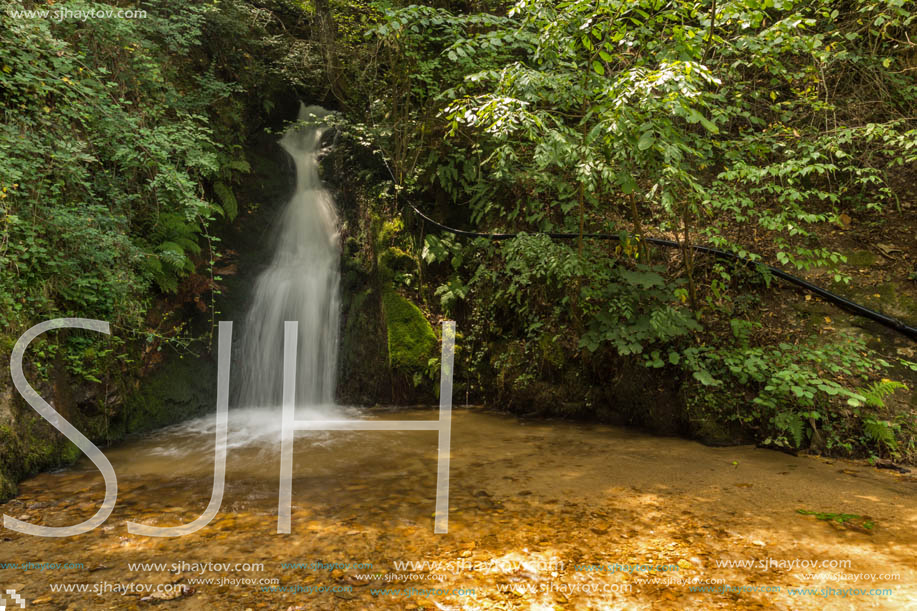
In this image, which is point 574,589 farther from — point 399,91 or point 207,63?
point 207,63

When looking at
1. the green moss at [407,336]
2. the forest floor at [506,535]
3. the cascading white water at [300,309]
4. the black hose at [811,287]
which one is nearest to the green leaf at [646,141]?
the black hose at [811,287]

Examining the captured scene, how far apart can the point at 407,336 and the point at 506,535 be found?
4.16 metres

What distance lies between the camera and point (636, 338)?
4633 millimetres

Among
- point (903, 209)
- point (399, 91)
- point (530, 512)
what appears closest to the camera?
point (530, 512)

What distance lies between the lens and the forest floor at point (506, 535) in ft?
6.84

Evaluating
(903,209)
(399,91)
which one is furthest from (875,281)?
(399,91)

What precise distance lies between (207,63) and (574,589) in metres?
9.63

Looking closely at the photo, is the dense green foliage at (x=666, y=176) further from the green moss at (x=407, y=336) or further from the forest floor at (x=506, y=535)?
the forest floor at (x=506, y=535)

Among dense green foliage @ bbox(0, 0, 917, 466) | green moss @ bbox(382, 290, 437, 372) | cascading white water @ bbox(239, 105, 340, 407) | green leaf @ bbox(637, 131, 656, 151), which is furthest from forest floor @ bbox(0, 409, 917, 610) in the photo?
green leaf @ bbox(637, 131, 656, 151)

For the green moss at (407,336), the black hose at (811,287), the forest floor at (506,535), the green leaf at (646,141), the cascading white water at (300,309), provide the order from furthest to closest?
the cascading white water at (300,309), the green moss at (407,336), the black hose at (811,287), the green leaf at (646,141), the forest floor at (506,535)

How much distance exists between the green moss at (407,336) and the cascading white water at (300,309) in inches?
42.2

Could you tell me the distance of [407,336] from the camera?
6.58 m

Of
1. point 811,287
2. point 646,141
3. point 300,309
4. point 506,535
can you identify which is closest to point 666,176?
point 646,141

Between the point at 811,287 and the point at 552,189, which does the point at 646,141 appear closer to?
the point at 811,287
